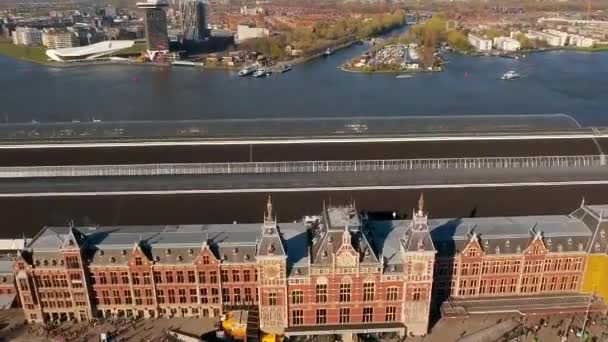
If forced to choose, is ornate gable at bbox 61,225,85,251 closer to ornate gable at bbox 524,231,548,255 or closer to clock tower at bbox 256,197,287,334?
clock tower at bbox 256,197,287,334

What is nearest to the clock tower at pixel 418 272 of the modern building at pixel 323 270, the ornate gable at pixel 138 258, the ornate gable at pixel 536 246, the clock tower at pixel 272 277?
the modern building at pixel 323 270

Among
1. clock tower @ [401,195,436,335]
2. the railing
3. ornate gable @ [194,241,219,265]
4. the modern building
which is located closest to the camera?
clock tower @ [401,195,436,335]

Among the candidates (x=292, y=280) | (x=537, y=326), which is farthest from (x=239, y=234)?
(x=537, y=326)

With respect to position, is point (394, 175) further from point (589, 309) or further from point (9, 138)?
point (9, 138)

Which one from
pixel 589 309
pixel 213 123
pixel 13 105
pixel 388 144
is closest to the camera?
pixel 589 309

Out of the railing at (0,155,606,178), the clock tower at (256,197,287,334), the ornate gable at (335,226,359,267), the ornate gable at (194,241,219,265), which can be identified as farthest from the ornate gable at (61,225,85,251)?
the ornate gable at (335,226,359,267)

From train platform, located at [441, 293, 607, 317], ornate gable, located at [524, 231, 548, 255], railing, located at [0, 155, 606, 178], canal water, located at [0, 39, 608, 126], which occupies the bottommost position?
train platform, located at [441, 293, 607, 317]

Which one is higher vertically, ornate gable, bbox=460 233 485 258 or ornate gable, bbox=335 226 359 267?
ornate gable, bbox=335 226 359 267
